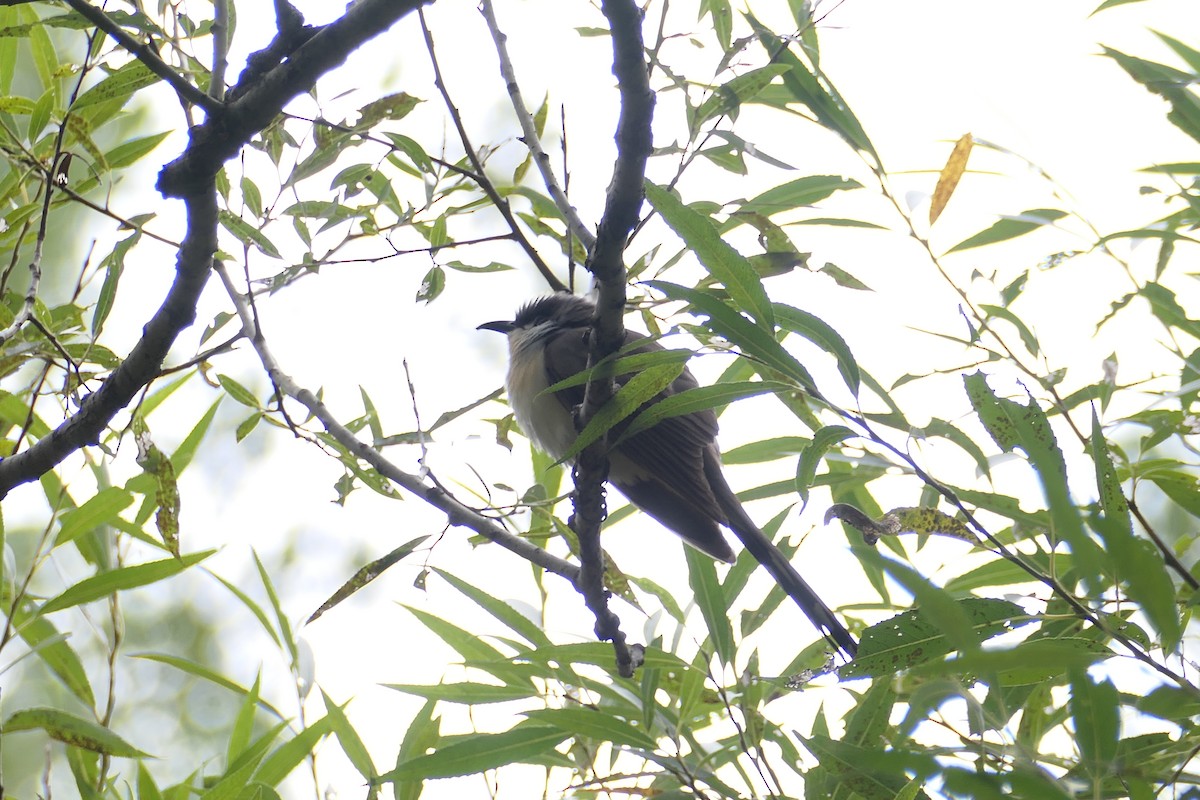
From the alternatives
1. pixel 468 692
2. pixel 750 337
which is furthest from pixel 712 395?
pixel 468 692

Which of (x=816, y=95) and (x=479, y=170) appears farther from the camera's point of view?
(x=479, y=170)

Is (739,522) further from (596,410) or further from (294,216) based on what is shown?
(294,216)

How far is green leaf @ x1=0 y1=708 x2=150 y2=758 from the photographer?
203cm

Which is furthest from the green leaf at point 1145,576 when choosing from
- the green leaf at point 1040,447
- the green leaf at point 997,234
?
the green leaf at point 997,234

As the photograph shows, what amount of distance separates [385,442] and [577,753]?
36.3 inches

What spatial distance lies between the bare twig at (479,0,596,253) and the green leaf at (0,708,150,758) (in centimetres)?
138

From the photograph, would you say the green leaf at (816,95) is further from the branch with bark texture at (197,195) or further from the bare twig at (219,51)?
the bare twig at (219,51)

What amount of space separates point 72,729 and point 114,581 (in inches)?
15.2

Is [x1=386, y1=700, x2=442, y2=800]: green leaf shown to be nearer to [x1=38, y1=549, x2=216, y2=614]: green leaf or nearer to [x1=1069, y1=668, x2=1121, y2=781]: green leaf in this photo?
[x1=38, y1=549, x2=216, y2=614]: green leaf

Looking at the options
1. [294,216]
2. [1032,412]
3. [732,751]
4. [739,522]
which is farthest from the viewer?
[739,522]

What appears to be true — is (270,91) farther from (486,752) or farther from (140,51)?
(486,752)

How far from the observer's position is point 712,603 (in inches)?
87.0

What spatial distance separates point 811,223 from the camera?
92.2 inches

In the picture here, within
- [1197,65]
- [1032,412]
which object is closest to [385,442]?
[1032,412]
